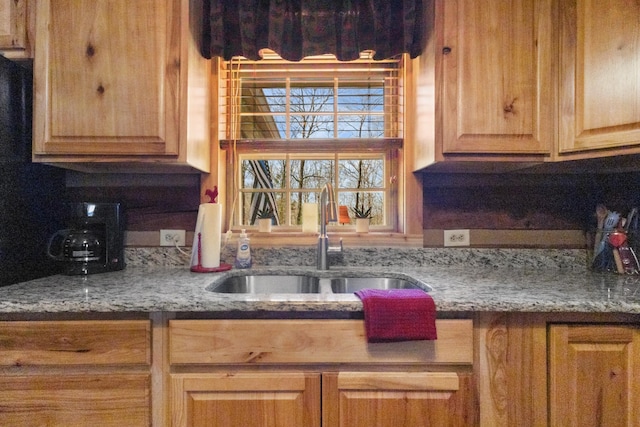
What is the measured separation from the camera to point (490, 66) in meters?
1.31

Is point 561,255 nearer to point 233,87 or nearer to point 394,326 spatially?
point 394,326

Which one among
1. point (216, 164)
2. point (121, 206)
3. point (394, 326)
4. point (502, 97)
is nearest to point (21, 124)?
point (121, 206)

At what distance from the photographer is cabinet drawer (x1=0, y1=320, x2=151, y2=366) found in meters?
1.02

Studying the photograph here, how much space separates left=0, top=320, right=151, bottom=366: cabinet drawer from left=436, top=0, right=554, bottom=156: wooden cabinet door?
3.84 ft

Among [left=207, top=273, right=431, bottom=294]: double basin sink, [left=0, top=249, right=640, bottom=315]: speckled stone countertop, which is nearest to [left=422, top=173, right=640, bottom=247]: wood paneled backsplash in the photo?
[left=0, top=249, right=640, bottom=315]: speckled stone countertop

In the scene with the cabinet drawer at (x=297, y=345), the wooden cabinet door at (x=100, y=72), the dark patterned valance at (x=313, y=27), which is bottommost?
the cabinet drawer at (x=297, y=345)

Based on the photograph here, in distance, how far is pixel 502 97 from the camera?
1.31 m

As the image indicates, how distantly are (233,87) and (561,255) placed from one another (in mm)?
1670

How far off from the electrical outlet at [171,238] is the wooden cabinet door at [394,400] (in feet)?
3.10

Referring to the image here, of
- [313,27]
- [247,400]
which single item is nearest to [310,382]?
[247,400]

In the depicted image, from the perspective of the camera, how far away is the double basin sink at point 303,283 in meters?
1.50

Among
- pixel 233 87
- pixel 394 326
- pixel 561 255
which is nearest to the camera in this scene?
pixel 394 326

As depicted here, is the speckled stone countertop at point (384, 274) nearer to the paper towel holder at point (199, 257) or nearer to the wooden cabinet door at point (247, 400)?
the paper towel holder at point (199, 257)

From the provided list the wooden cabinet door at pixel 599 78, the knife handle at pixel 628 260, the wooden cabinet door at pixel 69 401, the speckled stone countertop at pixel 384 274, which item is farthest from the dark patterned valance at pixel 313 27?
the wooden cabinet door at pixel 69 401
